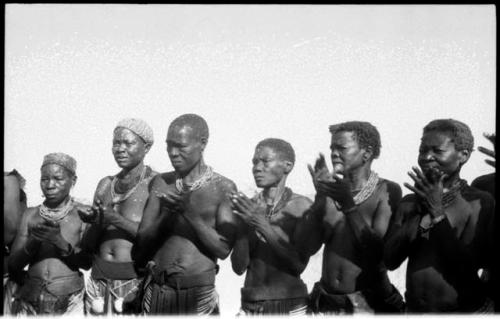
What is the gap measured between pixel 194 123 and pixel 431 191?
5.88 feet

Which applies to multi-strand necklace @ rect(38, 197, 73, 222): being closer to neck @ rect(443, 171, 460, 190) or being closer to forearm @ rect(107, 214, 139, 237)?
forearm @ rect(107, 214, 139, 237)

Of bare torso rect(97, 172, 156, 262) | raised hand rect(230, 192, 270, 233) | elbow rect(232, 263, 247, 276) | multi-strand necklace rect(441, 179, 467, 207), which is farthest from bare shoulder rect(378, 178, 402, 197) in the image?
bare torso rect(97, 172, 156, 262)

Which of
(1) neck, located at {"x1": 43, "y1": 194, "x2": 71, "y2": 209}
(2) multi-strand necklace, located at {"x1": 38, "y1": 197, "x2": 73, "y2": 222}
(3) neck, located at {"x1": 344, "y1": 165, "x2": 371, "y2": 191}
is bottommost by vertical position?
(2) multi-strand necklace, located at {"x1": 38, "y1": 197, "x2": 73, "y2": 222}

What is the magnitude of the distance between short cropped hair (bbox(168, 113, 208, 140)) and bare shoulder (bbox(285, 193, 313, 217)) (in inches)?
31.2

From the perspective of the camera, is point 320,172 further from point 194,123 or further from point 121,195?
point 121,195

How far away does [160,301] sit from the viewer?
8.43 metres

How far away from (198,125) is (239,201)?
729mm

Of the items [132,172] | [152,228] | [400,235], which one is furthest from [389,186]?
[132,172]

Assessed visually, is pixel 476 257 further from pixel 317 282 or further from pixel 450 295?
pixel 317 282

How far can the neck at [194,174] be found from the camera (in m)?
8.57

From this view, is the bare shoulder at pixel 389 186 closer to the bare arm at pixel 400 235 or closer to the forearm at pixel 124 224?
the bare arm at pixel 400 235

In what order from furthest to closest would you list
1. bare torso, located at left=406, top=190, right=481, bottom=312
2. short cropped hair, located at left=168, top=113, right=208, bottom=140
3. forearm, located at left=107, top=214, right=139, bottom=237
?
short cropped hair, located at left=168, top=113, right=208, bottom=140 → forearm, located at left=107, top=214, right=139, bottom=237 → bare torso, located at left=406, top=190, right=481, bottom=312

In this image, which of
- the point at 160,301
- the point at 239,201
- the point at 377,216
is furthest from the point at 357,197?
the point at 160,301

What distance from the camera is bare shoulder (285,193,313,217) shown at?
8.45 meters
